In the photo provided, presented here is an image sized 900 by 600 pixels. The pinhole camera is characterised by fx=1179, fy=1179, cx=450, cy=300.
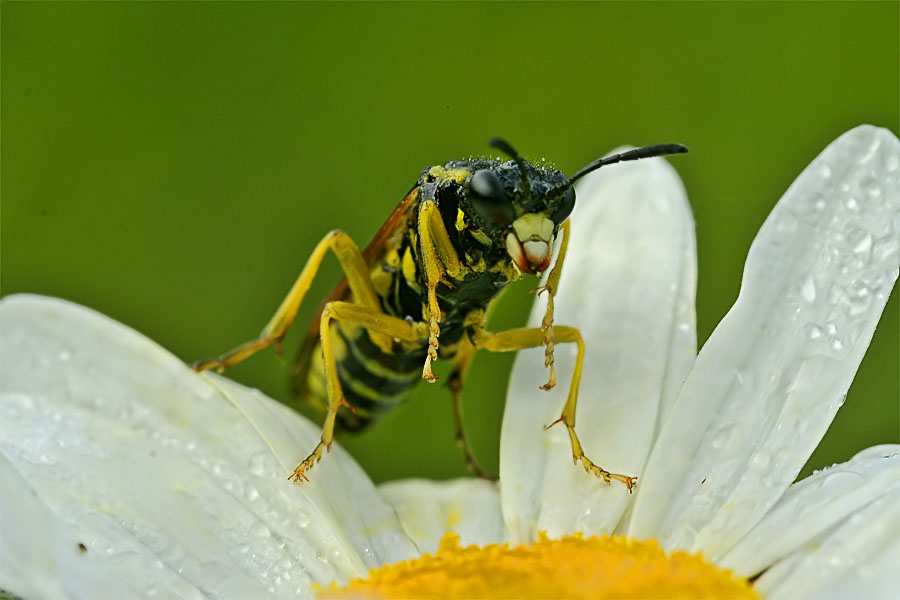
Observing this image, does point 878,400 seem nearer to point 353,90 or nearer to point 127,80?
point 353,90

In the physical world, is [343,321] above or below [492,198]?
below

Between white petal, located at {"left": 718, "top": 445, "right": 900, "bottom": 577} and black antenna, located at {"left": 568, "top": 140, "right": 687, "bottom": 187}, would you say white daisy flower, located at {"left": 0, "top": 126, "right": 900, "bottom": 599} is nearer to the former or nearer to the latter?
white petal, located at {"left": 718, "top": 445, "right": 900, "bottom": 577}

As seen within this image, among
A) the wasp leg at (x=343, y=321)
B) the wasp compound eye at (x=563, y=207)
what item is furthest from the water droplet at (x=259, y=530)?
the wasp compound eye at (x=563, y=207)

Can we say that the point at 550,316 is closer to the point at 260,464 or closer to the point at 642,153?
the point at 642,153

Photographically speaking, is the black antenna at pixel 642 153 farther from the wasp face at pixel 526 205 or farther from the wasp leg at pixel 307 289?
the wasp leg at pixel 307 289

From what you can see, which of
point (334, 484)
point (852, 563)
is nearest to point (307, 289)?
point (334, 484)
